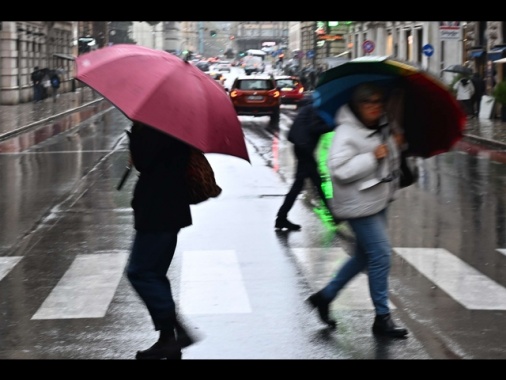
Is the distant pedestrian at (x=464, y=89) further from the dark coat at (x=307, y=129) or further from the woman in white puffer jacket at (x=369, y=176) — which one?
the woman in white puffer jacket at (x=369, y=176)

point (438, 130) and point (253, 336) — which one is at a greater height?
point (438, 130)

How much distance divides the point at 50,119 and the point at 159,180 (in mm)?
32514

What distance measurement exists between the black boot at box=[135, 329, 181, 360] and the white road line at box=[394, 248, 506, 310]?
102 inches

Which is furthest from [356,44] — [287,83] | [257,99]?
[257,99]

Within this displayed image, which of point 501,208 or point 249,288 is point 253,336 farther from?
point 501,208

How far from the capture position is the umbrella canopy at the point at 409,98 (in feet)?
22.2

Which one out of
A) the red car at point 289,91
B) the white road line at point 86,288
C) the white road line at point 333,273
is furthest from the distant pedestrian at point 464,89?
the white road line at point 86,288

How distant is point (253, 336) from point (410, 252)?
3.84 m

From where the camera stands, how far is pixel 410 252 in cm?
1048

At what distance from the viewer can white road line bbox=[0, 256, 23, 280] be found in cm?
955

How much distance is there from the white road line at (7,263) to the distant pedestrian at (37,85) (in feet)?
142

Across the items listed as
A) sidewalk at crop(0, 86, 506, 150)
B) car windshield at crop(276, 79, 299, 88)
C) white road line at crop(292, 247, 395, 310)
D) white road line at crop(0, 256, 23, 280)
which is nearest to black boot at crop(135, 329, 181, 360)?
white road line at crop(292, 247, 395, 310)

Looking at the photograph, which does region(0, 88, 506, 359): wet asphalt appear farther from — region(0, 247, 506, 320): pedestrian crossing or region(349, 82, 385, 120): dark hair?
region(349, 82, 385, 120): dark hair
